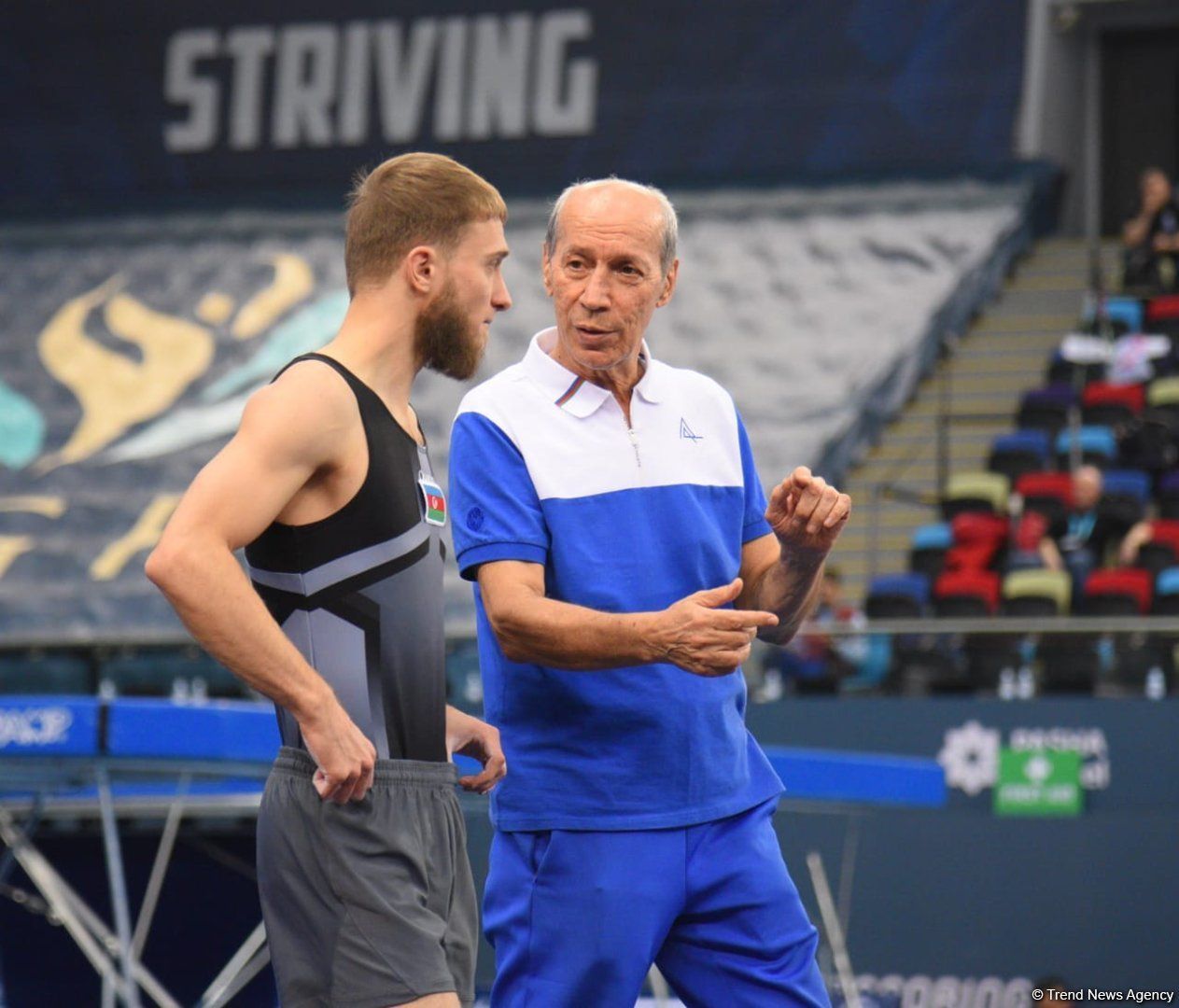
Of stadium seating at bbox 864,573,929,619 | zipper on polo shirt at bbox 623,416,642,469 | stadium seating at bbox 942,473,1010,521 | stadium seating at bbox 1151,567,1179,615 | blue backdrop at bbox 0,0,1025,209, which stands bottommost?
stadium seating at bbox 864,573,929,619

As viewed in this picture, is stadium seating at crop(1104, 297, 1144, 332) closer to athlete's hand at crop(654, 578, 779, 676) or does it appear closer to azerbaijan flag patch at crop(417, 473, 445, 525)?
azerbaijan flag patch at crop(417, 473, 445, 525)

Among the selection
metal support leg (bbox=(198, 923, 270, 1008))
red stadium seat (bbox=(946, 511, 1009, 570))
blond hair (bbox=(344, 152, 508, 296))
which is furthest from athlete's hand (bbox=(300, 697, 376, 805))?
red stadium seat (bbox=(946, 511, 1009, 570))

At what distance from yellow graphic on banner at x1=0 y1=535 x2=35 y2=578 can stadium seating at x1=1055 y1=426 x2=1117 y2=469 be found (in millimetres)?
8536

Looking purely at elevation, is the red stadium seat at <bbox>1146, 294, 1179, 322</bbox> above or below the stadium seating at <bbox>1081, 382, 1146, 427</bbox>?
above

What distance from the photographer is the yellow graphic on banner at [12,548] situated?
1652 cm

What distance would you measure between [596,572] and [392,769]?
0.44 meters

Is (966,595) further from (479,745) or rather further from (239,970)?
(479,745)

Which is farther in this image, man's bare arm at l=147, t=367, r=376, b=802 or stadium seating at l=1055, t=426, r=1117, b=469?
stadium seating at l=1055, t=426, r=1117, b=469

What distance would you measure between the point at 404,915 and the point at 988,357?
1366 centimetres

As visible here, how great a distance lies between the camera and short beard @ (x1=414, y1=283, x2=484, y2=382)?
3236 mm

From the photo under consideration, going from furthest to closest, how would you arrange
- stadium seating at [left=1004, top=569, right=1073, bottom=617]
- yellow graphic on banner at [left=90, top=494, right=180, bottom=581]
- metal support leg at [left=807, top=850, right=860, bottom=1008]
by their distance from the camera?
yellow graphic on banner at [left=90, top=494, right=180, bottom=581] < stadium seating at [left=1004, top=569, right=1073, bottom=617] < metal support leg at [left=807, top=850, right=860, bottom=1008]

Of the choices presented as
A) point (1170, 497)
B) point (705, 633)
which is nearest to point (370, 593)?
point (705, 633)

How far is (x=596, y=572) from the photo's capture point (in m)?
3.10

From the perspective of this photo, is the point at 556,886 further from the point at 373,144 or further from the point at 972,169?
the point at 373,144
